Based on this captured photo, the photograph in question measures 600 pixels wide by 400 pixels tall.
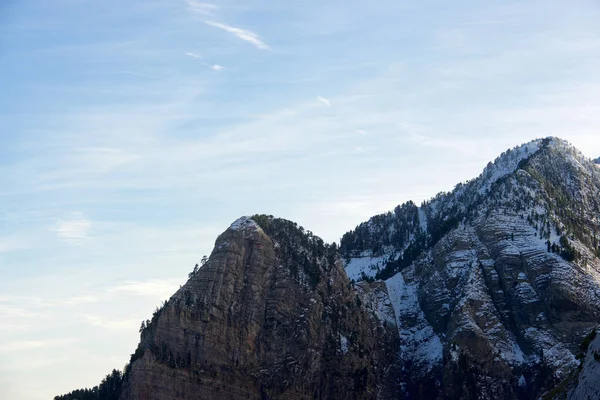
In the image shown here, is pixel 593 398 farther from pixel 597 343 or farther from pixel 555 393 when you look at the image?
pixel 555 393

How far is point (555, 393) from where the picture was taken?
142 meters

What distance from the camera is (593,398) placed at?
111 m

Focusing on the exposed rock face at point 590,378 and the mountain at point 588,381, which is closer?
the exposed rock face at point 590,378

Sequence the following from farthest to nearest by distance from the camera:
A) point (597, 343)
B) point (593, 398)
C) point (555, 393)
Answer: point (555, 393) → point (597, 343) → point (593, 398)

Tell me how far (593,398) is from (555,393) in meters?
31.6

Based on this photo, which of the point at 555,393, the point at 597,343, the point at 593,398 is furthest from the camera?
the point at 555,393

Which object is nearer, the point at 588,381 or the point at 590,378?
the point at 590,378

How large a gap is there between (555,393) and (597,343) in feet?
74.8

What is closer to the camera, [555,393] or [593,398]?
[593,398]

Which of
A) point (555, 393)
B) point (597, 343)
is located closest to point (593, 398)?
point (597, 343)

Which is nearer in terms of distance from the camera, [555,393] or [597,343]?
[597,343]

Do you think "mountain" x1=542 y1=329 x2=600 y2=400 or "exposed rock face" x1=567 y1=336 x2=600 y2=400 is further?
→ "mountain" x1=542 y1=329 x2=600 y2=400

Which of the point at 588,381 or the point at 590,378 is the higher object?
the point at 590,378
